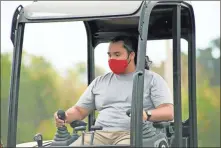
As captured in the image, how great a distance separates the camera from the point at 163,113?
4457 mm

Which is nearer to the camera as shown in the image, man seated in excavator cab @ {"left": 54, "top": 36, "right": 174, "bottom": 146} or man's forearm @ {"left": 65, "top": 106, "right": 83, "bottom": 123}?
man seated in excavator cab @ {"left": 54, "top": 36, "right": 174, "bottom": 146}

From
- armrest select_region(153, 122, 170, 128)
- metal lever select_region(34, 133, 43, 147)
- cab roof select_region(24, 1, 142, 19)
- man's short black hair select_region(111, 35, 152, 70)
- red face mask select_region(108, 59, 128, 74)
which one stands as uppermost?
cab roof select_region(24, 1, 142, 19)

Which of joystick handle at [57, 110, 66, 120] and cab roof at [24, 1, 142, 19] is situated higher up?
cab roof at [24, 1, 142, 19]

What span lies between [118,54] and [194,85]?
2.54ft

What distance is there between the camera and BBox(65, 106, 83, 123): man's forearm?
16.1 ft

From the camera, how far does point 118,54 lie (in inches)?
185

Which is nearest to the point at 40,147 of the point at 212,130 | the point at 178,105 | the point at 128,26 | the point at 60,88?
the point at 178,105

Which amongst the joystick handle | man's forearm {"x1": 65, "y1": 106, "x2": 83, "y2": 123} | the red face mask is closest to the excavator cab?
the joystick handle

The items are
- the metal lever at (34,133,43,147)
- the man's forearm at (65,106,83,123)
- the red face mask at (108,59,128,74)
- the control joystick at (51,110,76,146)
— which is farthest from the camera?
the man's forearm at (65,106,83,123)

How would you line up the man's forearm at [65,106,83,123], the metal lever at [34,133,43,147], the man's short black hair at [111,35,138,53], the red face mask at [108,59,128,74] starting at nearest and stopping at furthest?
the metal lever at [34,133,43,147]
the red face mask at [108,59,128,74]
the man's short black hair at [111,35,138,53]
the man's forearm at [65,106,83,123]

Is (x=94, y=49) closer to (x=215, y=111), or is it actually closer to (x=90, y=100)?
(x=90, y=100)

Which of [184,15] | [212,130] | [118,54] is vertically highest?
[184,15]

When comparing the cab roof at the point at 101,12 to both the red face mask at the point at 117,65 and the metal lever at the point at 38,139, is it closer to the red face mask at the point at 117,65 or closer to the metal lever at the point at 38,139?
the red face mask at the point at 117,65

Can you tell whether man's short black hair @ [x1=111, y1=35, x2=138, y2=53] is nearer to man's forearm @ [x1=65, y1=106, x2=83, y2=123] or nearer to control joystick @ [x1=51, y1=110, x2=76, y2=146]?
man's forearm @ [x1=65, y1=106, x2=83, y2=123]
